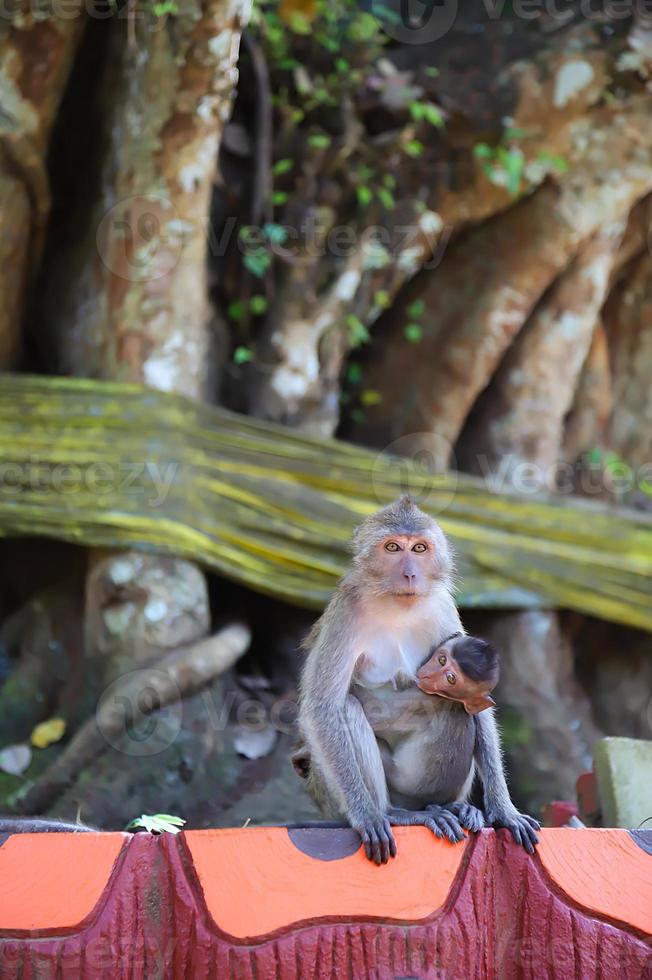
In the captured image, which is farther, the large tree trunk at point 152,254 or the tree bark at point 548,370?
the tree bark at point 548,370

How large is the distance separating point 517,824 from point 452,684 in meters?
0.38

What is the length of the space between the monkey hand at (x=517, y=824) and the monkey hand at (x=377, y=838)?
0.28 metres

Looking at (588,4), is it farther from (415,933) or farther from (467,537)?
(415,933)

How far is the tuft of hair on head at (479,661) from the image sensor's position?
2.59m

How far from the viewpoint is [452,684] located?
266cm

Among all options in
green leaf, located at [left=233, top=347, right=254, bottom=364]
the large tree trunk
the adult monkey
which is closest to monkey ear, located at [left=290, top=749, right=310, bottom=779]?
the adult monkey

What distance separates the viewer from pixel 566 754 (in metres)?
4.74

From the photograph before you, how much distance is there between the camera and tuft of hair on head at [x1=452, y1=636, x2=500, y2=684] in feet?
8.50

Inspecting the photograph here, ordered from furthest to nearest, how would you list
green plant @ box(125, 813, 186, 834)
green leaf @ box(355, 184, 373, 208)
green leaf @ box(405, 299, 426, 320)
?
green leaf @ box(405, 299, 426, 320) → green leaf @ box(355, 184, 373, 208) → green plant @ box(125, 813, 186, 834)

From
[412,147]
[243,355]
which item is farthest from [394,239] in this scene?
[243,355]

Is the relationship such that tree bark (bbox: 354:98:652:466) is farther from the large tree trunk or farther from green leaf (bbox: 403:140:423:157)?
the large tree trunk

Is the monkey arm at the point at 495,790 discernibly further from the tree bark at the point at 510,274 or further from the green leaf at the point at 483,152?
the green leaf at the point at 483,152

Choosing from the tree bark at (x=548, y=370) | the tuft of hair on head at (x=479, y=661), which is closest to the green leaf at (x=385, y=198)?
the tree bark at (x=548, y=370)

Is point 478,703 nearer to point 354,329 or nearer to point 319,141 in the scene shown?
point 354,329
